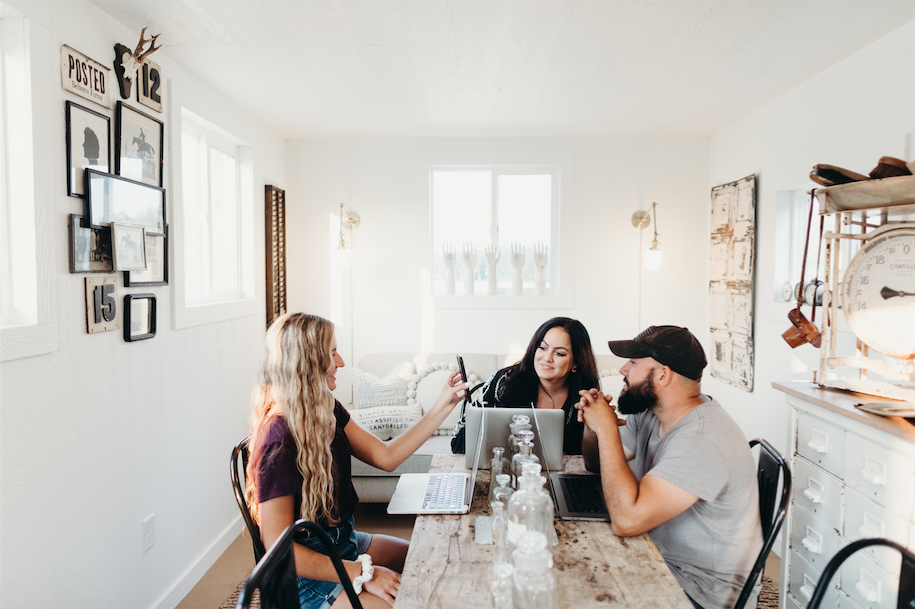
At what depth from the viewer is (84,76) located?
1.96m

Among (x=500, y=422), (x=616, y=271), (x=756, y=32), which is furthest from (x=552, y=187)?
(x=500, y=422)

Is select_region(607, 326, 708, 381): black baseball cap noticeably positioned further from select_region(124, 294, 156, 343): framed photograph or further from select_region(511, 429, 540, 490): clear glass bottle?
select_region(124, 294, 156, 343): framed photograph

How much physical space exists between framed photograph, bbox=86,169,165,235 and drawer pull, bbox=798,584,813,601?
2768 mm

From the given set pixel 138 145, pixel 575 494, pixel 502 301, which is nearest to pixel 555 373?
pixel 575 494

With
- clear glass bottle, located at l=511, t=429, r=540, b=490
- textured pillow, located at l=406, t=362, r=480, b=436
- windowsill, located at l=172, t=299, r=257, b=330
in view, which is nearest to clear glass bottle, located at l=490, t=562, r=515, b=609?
clear glass bottle, located at l=511, t=429, r=540, b=490

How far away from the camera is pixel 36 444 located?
176 centimetres

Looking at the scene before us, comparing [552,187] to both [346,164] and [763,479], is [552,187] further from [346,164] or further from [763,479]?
[763,479]

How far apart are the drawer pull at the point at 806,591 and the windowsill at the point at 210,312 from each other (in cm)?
271

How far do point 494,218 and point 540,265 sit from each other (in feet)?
1.66

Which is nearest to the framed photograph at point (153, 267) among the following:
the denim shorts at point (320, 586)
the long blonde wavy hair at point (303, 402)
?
the long blonde wavy hair at point (303, 402)

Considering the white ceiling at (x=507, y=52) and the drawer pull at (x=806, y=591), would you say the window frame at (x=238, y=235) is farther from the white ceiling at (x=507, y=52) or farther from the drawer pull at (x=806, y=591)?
the drawer pull at (x=806, y=591)

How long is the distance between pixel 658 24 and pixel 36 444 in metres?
2.64

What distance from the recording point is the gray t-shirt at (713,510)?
1524mm

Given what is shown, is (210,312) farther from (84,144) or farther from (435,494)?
(435,494)
